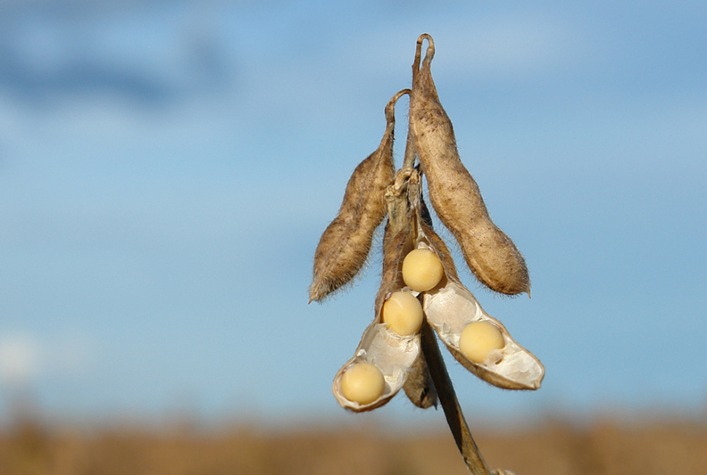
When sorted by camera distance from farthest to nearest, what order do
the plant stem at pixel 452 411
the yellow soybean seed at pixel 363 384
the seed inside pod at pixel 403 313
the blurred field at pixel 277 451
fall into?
the blurred field at pixel 277 451 < the seed inside pod at pixel 403 313 < the yellow soybean seed at pixel 363 384 < the plant stem at pixel 452 411

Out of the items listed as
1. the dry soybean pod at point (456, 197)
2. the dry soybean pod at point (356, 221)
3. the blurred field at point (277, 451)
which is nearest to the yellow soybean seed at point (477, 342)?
the dry soybean pod at point (456, 197)

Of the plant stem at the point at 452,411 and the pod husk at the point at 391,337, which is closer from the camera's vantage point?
the plant stem at the point at 452,411

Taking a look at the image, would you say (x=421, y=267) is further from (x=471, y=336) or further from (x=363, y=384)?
(x=363, y=384)

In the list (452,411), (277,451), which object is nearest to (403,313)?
(452,411)

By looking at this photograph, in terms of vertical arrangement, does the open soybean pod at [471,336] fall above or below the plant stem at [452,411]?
above

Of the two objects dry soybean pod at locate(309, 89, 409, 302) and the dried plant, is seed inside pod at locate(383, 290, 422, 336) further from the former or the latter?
dry soybean pod at locate(309, 89, 409, 302)

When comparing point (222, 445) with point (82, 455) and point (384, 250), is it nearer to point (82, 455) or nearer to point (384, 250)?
point (82, 455)

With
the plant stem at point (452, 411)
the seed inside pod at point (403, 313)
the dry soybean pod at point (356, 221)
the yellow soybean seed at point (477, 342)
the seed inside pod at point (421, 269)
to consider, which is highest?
the dry soybean pod at point (356, 221)

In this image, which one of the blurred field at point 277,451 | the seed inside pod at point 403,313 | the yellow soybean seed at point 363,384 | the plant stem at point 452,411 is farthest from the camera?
the blurred field at point 277,451

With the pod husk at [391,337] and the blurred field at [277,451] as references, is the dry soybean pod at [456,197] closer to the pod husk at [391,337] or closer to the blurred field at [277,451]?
the pod husk at [391,337]
